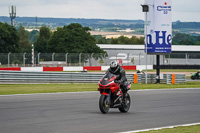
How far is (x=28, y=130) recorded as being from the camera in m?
8.70

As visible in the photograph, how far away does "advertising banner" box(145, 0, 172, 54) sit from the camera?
29859mm

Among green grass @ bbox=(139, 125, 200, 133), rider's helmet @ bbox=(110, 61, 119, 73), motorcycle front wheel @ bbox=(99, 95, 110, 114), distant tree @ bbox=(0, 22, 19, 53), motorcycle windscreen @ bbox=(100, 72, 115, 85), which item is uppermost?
distant tree @ bbox=(0, 22, 19, 53)

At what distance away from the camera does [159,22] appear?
29.8 m

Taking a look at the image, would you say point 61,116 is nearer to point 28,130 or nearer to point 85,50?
point 28,130

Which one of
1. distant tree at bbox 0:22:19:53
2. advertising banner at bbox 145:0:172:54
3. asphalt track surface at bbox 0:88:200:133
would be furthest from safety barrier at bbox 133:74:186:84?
distant tree at bbox 0:22:19:53

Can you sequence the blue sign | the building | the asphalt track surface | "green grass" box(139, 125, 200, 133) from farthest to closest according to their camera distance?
the building → the blue sign → the asphalt track surface → "green grass" box(139, 125, 200, 133)

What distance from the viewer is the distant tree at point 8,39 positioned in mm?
80375

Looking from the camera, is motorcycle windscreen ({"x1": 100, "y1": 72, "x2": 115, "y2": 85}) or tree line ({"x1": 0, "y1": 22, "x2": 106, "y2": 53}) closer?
motorcycle windscreen ({"x1": 100, "y1": 72, "x2": 115, "y2": 85})

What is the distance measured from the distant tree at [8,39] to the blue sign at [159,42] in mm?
53223

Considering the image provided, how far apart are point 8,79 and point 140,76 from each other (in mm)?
8863

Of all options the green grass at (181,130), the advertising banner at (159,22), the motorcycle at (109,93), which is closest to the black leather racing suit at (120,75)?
the motorcycle at (109,93)

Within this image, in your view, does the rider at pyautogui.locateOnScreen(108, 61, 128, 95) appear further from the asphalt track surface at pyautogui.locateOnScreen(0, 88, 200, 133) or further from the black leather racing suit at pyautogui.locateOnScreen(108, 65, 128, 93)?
the asphalt track surface at pyautogui.locateOnScreen(0, 88, 200, 133)

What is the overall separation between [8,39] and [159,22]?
56722 millimetres

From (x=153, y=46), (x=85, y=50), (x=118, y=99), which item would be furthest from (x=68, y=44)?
(x=118, y=99)
